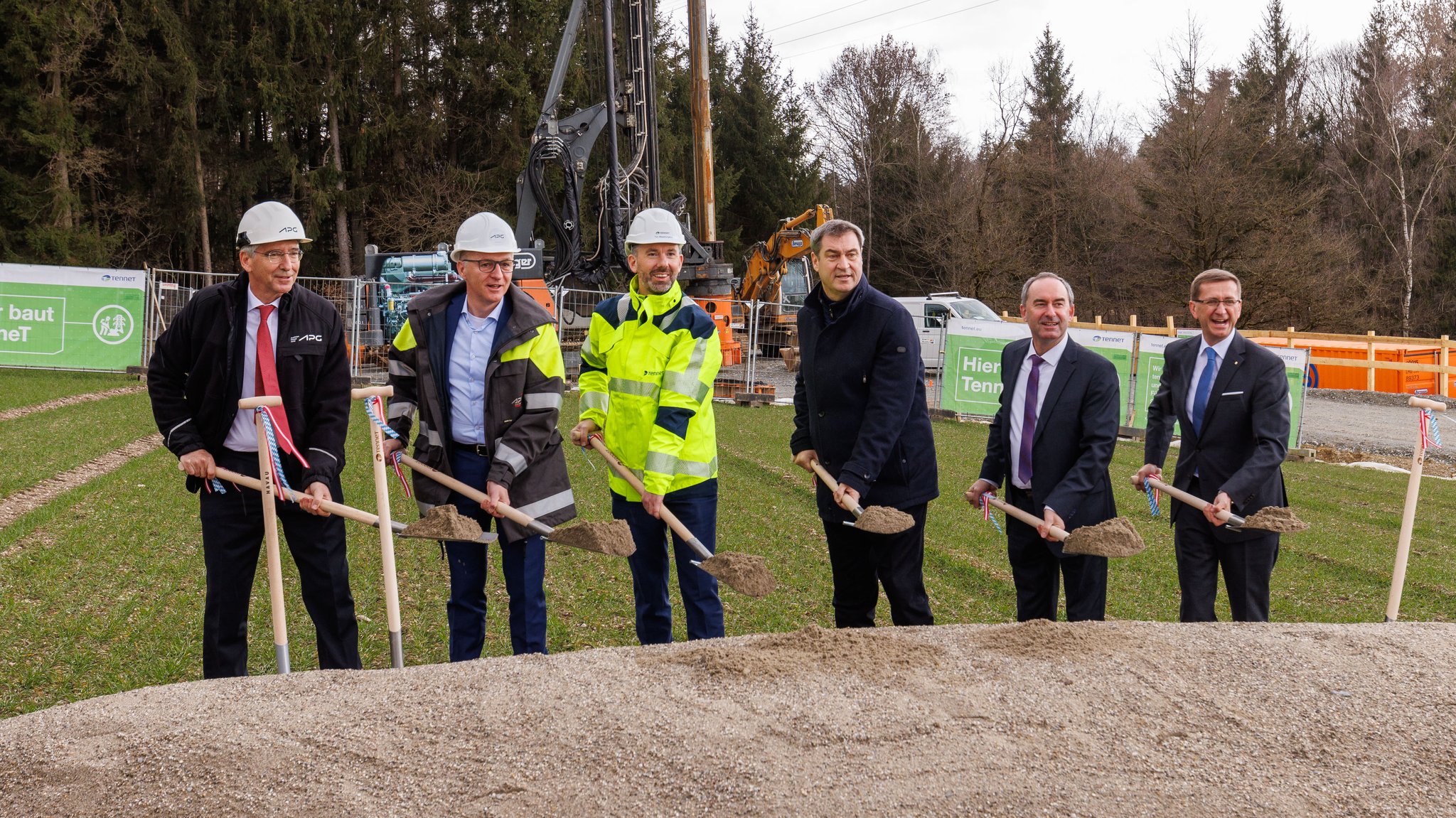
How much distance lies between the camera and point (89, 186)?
2639cm

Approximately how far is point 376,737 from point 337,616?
1413mm

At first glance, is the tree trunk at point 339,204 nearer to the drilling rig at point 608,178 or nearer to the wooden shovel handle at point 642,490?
the drilling rig at point 608,178

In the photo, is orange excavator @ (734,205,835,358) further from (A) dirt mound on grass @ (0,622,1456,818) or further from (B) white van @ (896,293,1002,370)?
(A) dirt mound on grass @ (0,622,1456,818)

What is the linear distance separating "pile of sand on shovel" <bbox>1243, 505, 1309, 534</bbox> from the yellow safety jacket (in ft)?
7.03

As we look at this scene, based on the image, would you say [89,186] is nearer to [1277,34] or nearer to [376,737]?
[376,737]

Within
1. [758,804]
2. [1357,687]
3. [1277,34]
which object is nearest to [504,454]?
[758,804]

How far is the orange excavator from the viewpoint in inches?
909

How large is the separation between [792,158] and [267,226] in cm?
3870

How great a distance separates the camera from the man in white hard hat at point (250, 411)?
3.86 meters

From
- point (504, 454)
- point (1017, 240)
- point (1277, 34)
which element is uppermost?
point (1277, 34)

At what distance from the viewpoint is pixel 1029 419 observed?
4465 millimetres

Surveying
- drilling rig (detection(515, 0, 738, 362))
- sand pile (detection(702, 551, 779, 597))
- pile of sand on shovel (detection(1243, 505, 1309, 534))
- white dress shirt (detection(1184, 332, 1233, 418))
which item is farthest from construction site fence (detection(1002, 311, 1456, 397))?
sand pile (detection(702, 551, 779, 597))

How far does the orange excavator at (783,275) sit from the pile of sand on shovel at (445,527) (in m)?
18.6

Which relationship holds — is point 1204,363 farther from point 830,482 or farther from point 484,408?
point 484,408
